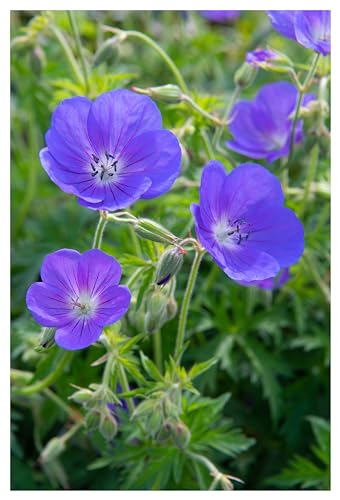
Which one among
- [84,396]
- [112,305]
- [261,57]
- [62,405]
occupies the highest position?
[261,57]

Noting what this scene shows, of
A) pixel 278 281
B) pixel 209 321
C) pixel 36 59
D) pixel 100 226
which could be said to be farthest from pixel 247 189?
pixel 36 59

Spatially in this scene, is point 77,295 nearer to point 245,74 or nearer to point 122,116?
point 122,116

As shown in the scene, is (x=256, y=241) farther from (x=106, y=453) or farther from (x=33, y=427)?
(x=33, y=427)

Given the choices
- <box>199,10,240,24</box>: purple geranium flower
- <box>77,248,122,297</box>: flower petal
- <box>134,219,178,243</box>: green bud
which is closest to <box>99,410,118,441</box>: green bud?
<box>77,248,122,297</box>: flower petal

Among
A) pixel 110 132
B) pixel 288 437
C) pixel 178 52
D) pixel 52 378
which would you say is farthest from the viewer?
pixel 178 52

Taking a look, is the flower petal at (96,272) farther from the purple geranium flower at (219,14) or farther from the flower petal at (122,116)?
the purple geranium flower at (219,14)
